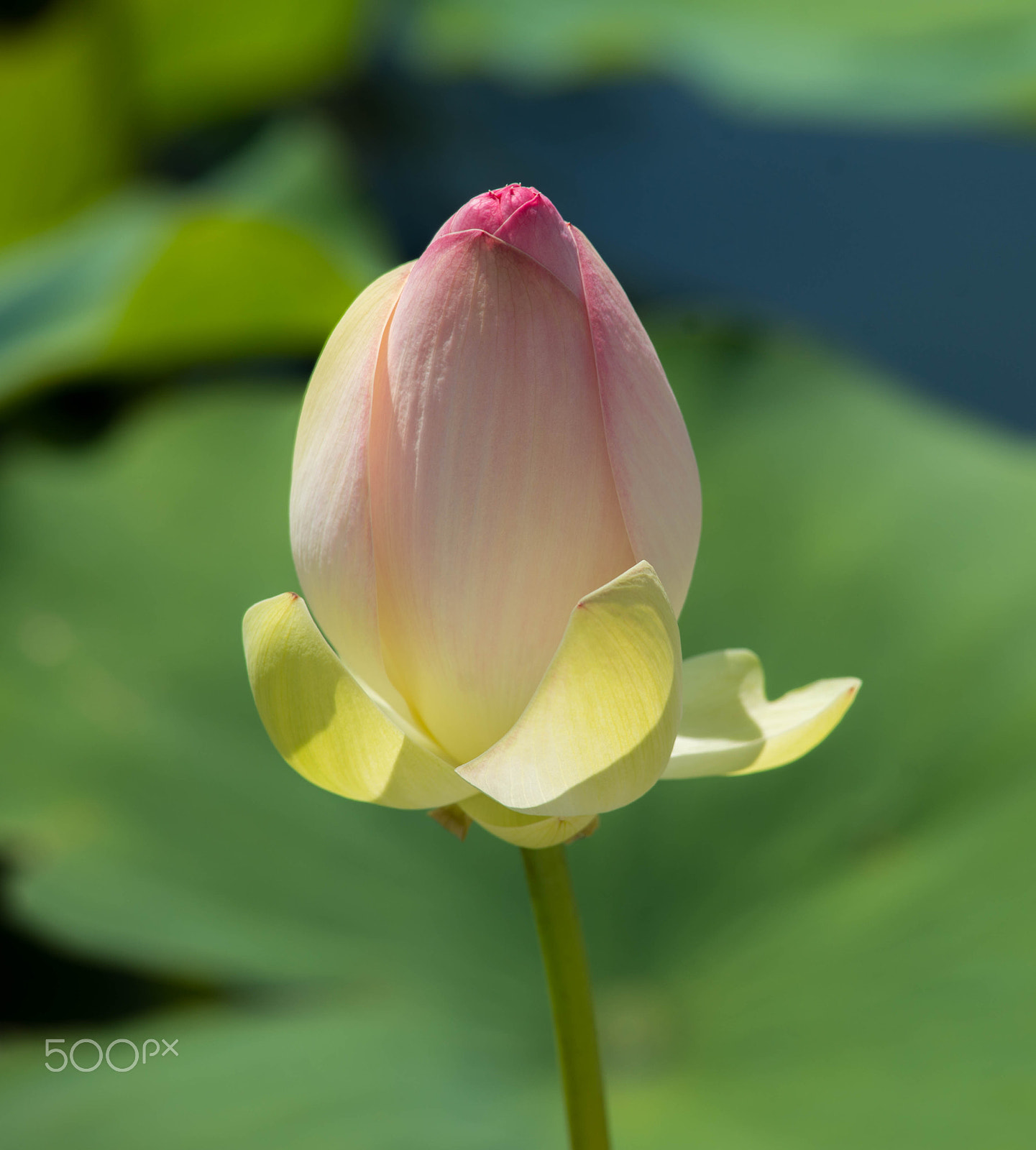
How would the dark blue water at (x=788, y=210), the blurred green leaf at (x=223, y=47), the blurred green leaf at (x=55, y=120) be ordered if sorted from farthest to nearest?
1. the dark blue water at (x=788, y=210)
2. the blurred green leaf at (x=223, y=47)
3. the blurred green leaf at (x=55, y=120)

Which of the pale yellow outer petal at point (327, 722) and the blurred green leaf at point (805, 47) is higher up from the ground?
the blurred green leaf at point (805, 47)

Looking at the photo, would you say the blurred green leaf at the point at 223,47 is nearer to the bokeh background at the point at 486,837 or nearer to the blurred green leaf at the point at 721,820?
the bokeh background at the point at 486,837

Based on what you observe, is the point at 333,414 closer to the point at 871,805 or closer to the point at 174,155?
the point at 871,805

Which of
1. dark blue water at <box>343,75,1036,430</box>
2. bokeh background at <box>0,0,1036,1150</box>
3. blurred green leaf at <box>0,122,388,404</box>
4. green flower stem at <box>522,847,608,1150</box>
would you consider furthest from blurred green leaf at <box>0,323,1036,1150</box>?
dark blue water at <box>343,75,1036,430</box>

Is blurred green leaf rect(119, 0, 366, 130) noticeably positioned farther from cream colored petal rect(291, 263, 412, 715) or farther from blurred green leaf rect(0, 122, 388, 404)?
cream colored petal rect(291, 263, 412, 715)

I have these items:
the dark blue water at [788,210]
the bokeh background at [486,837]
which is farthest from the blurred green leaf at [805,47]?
the dark blue water at [788,210]
